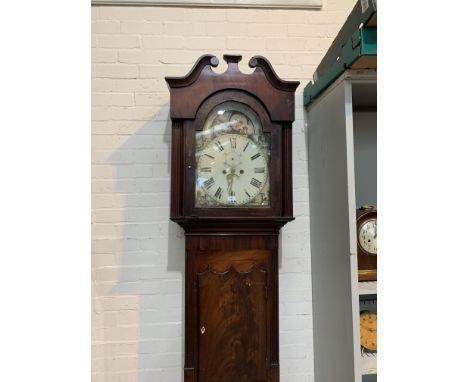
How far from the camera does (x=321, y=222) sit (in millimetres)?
1400

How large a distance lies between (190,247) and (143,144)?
1.67 ft

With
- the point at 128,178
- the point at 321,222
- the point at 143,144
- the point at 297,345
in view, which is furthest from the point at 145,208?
the point at 297,345

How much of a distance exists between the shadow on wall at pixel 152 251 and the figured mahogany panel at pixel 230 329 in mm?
257

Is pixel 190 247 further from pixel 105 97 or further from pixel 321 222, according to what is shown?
pixel 105 97

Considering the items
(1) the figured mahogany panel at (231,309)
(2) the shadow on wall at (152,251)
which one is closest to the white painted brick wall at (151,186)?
(2) the shadow on wall at (152,251)

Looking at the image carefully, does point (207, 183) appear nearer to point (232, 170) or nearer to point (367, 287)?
point (232, 170)

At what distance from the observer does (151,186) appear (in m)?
1.51

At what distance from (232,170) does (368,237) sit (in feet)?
Answer: 1.74

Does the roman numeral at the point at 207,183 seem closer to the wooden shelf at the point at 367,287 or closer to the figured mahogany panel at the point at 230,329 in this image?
the figured mahogany panel at the point at 230,329

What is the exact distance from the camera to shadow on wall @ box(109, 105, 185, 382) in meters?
1.48

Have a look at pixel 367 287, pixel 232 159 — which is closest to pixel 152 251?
pixel 232 159

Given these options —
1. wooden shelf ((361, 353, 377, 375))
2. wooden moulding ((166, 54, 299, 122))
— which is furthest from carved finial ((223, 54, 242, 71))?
wooden shelf ((361, 353, 377, 375))

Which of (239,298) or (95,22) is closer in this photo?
(239,298)

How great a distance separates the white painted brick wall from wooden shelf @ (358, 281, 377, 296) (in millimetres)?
304
